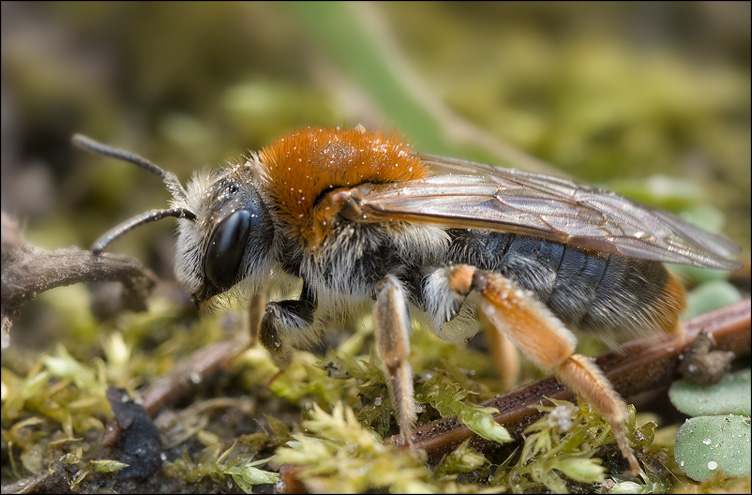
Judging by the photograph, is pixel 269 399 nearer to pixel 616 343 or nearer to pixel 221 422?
pixel 221 422

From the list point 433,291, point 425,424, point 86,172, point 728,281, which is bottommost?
point 425,424

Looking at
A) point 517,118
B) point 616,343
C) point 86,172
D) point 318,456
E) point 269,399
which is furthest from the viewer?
point 517,118

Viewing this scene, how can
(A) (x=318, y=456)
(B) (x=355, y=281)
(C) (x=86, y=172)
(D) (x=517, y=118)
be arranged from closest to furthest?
(A) (x=318, y=456)
(B) (x=355, y=281)
(C) (x=86, y=172)
(D) (x=517, y=118)

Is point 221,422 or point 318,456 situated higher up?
point 221,422

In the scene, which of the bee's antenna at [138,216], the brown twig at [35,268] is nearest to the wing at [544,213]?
the bee's antenna at [138,216]

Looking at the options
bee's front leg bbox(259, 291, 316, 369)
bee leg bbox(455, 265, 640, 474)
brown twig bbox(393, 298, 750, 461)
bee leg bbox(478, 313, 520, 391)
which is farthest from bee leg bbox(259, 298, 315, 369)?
bee leg bbox(478, 313, 520, 391)

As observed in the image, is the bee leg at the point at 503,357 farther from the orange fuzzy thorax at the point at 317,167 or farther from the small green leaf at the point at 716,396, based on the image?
the orange fuzzy thorax at the point at 317,167

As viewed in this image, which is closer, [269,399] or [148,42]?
[269,399]

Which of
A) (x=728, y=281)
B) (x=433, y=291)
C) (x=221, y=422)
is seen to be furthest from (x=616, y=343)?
(x=221, y=422)
